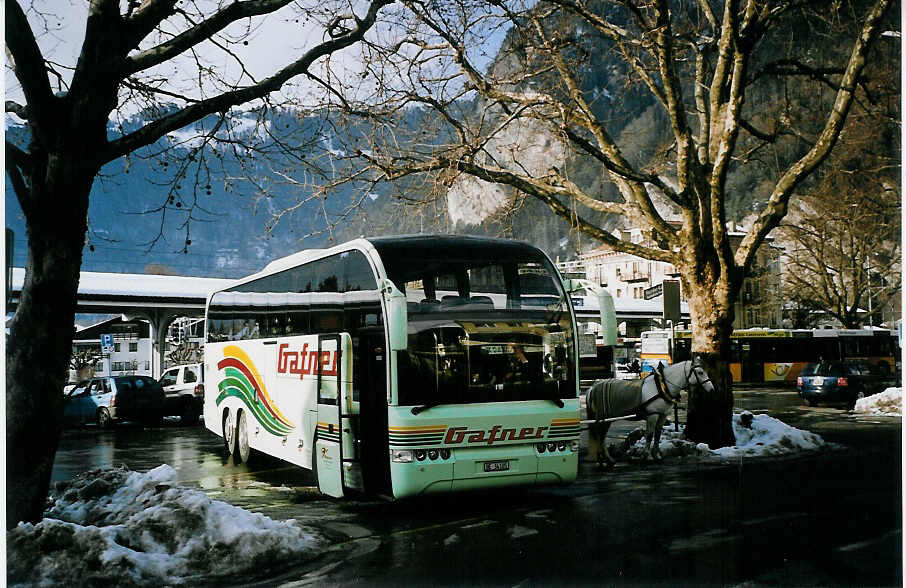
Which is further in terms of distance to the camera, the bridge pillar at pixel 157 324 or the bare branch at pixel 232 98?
the bridge pillar at pixel 157 324


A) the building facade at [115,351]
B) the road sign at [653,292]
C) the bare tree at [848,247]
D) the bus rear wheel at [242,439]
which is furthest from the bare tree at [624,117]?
the road sign at [653,292]

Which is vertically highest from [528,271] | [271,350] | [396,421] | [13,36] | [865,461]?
[13,36]

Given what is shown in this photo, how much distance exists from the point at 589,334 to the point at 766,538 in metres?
29.5

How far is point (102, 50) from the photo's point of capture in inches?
326

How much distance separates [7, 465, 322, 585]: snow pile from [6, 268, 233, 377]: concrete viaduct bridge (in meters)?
12.3

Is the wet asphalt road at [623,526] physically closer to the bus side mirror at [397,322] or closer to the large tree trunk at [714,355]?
the large tree trunk at [714,355]

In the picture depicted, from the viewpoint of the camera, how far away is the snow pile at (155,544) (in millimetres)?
6996

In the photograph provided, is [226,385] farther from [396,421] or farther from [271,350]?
[396,421]

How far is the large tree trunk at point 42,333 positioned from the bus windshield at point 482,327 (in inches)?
126

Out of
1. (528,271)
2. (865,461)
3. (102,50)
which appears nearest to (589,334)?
(865,461)

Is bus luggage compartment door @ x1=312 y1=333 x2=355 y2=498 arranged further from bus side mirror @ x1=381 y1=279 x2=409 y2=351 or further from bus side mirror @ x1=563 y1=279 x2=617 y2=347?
bus side mirror @ x1=563 y1=279 x2=617 y2=347

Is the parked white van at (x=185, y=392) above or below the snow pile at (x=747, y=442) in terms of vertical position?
above

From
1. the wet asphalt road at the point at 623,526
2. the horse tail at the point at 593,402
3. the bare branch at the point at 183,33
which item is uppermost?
the bare branch at the point at 183,33

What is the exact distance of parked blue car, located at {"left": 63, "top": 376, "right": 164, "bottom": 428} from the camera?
2220 centimetres
